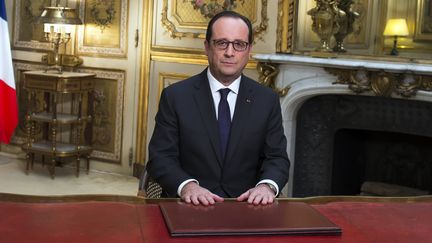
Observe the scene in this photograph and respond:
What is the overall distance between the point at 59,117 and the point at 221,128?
10.9ft

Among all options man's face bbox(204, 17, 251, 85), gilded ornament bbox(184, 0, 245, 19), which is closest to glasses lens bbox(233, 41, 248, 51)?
man's face bbox(204, 17, 251, 85)

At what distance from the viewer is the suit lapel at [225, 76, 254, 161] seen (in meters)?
2.11

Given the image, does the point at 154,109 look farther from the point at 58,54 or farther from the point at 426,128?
the point at 426,128

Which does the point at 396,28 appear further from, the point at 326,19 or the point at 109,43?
the point at 109,43

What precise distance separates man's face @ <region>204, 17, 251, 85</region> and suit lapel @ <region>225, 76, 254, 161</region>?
116mm

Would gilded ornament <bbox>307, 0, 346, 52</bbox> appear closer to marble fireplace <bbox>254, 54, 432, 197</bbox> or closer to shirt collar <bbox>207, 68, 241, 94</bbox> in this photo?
marble fireplace <bbox>254, 54, 432, 197</bbox>

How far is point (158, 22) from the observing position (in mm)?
5070

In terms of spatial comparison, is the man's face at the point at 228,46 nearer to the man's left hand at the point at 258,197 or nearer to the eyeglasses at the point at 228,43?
the eyeglasses at the point at 228,43

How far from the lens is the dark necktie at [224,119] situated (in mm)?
2127

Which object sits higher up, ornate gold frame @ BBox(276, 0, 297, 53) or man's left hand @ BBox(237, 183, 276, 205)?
ornate gold frame @ BBox(276, 0, 297, 53)

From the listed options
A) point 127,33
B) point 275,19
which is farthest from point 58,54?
point 275,19

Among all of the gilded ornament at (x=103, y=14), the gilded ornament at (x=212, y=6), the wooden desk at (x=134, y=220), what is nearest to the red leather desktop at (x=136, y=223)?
the wooden desk at (x=134, y=220)

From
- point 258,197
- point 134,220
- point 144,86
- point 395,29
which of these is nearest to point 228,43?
point 258,197

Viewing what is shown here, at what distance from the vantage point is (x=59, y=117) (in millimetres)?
5207
